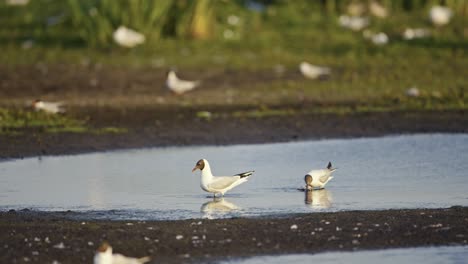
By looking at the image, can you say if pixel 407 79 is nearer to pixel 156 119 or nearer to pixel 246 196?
pixel 156 119

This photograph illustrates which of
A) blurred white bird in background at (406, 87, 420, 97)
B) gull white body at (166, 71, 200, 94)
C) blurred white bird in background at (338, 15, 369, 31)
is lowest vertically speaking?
blurred white bird in background at (406, 87, 420, 97)

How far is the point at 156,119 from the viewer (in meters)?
19.4

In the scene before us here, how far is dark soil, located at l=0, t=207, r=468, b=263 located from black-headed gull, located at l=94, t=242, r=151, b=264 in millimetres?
494

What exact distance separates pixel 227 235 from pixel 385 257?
57.9 inches

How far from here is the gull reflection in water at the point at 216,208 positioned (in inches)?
472

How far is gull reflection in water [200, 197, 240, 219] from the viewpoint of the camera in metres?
12.0

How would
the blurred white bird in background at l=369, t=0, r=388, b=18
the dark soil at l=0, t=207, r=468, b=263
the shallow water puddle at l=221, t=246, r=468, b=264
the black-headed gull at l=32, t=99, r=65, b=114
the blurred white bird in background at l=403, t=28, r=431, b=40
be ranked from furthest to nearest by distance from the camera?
the blurred white bird in background at l=369, t=0, r=388, b=18
the blurred white bird in background at l=403, t=28, r=431, b=40
the black-headed gull at l=32, t=99, r=65, b=114
the dark soil at l=0, t=207, r=468, b=263
the shallow water puddle at l=221, t=246, r=468, b=264

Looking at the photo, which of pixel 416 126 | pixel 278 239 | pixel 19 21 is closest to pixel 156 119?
pixel 416 126

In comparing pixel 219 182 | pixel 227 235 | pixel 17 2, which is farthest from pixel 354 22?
pixel 227 235

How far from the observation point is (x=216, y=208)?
40.8 feet

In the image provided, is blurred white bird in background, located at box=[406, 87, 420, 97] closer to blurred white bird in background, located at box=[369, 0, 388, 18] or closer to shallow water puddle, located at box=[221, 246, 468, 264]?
blurred white bird in background, located at box=[369, 0, 388, 18]

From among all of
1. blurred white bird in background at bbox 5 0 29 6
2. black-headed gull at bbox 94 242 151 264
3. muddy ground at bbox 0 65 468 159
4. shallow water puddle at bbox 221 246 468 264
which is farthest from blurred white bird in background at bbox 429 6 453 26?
black-headed gull at bbox 94 242 151 264

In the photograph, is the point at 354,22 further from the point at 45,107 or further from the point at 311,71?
the point at 45,107

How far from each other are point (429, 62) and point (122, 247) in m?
15.4
